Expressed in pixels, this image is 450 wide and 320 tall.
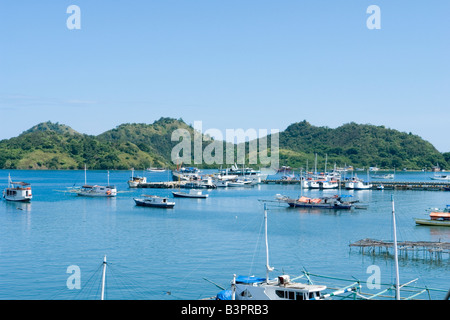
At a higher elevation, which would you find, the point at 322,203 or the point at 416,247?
the point at 322,203

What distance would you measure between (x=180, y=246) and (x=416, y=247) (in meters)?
18.6

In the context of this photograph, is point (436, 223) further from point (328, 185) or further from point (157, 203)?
point (328, 185)

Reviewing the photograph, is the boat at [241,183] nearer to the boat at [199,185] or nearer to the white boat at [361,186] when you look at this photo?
the boat at [199,185]

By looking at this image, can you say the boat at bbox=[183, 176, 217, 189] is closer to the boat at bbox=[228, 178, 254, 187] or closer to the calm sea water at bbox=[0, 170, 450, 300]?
the boat at bbox=[228, 178, 254, 187]

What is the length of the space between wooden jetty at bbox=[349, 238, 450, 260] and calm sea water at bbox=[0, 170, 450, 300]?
727mm

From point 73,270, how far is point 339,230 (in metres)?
28.8

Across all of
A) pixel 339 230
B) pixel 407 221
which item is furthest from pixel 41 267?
pixel 407 221

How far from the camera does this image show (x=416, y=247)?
38.7 metres

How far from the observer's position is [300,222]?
5819cm

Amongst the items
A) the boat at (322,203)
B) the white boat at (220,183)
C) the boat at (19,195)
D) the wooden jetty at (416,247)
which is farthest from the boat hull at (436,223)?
the white boat at (220,183)

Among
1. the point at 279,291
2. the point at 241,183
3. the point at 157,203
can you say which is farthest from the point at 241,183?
the point at 279,291

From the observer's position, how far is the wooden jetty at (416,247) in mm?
36875

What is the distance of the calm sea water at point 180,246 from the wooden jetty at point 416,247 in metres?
0.73
